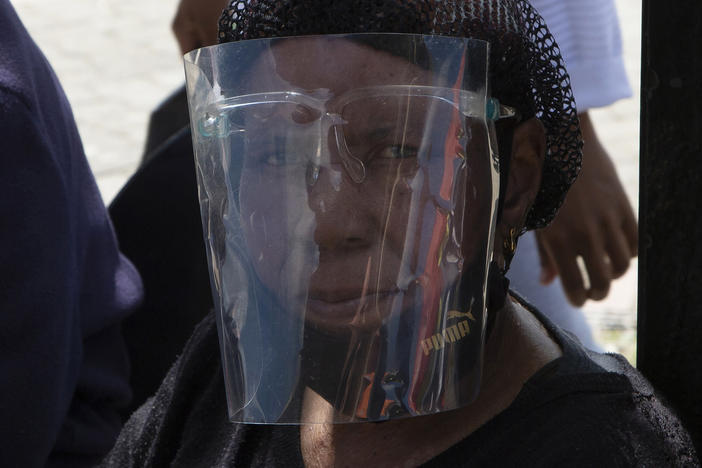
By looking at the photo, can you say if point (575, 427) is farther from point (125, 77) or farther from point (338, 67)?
point (125, 77)

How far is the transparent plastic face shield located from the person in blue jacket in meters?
0.51

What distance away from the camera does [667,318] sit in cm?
154

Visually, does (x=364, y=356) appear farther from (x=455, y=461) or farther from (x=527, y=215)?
(x=527, y=215)

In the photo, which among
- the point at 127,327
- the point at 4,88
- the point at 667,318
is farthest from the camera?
the point at 127,327

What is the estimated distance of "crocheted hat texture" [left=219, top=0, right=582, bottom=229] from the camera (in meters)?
1.41

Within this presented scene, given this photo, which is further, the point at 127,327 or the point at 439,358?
the point at 127,327

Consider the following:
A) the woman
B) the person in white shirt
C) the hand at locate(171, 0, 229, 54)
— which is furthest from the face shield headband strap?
the hand at locate(171, 0, 229, 54)

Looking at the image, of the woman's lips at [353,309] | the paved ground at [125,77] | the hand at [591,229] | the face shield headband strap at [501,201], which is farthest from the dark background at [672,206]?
the paved ground at [125,77]

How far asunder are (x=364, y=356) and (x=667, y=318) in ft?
1.55

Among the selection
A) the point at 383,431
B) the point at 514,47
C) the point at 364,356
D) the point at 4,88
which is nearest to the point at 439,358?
the point at 364,356

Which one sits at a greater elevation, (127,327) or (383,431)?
(383,431)

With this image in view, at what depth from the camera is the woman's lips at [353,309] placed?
54.8 inches

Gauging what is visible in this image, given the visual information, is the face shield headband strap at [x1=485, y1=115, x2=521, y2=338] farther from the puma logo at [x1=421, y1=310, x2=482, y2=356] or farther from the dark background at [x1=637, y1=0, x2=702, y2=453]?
the dark background at [x1=637, y1=0, x2=702, y2=453]

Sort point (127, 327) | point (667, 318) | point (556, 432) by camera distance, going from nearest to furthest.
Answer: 1. point (556, 432)
2. point (667, 318)
3. point (127, 327)
